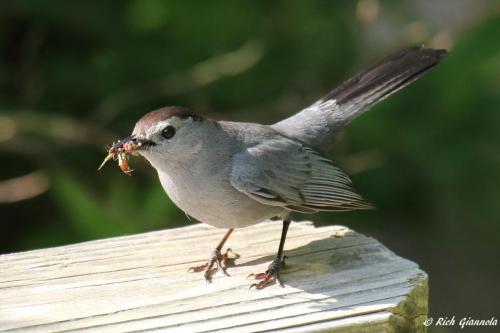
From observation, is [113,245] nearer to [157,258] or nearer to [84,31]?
[157,258]

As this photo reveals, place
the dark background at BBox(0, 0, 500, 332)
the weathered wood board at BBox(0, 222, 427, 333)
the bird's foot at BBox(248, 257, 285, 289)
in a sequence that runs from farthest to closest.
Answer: the dark background at BBox(0, 0, 500, 332) < the bird's foot at BBox(248, 257, 285, 289) < the weathered wood board at BBox(0, 222, 427, 333)

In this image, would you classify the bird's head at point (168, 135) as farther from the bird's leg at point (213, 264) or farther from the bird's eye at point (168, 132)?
the bird's leg at point (213, 264)

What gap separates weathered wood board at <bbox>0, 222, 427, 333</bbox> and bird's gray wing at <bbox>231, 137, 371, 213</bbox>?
6.8 inches

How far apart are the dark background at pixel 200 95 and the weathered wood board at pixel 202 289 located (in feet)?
5.53

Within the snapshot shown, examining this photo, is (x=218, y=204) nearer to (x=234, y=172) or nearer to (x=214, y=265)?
(x=234, y=172)

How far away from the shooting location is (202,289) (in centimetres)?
281

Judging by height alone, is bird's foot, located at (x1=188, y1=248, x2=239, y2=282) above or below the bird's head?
below

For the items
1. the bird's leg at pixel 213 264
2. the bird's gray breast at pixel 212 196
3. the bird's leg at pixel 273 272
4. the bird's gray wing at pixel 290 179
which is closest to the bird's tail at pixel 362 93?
the bird's gray wing at pixel 290 179

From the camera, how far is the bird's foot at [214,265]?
2.96 m

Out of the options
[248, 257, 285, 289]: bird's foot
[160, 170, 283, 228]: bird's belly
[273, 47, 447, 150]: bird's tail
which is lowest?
[248, 257, 285, 289]: bird's foot

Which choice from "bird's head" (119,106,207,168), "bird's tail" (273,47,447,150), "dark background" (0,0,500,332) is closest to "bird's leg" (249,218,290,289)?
"bird's head" (119,106,207,168)

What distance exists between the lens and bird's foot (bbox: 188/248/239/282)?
2.96m

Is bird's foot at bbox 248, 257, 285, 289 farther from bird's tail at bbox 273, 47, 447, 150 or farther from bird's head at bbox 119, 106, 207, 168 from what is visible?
bird's tail at bbox 273, 47, 447, 150

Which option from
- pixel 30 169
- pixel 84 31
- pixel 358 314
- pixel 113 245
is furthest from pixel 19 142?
pixel 358 314
